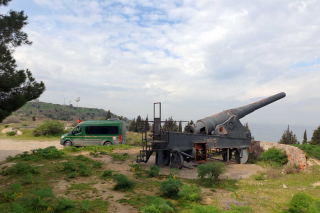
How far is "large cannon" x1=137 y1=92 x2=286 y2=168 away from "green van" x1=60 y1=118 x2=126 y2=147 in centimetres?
534

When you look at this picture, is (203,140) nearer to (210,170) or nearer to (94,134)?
(210,170)

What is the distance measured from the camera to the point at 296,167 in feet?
34.5

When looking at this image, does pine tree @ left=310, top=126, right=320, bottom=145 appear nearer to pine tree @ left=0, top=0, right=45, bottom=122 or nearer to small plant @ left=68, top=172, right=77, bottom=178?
small plant @ left=68, top=172, right=77, bottom=178

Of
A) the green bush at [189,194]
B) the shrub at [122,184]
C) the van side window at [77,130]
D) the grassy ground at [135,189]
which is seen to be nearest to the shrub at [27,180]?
the grassy ground at [135,189]

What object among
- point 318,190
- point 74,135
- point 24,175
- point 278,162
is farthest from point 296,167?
point 74,135

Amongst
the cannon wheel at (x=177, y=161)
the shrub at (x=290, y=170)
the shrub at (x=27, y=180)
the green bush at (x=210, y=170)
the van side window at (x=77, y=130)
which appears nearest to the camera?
the shrub at (x=27, y=180)

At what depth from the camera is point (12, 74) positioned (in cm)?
751

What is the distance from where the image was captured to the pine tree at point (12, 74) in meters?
7.08

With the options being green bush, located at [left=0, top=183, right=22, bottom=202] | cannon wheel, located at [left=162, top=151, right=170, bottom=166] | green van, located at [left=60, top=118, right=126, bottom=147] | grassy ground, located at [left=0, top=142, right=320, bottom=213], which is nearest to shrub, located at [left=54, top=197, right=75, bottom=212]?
grassy ground, located at [left=0, top=142, right=320, bottom=213]

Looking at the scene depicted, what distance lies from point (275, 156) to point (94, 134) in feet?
42.1

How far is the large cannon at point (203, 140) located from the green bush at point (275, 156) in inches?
42.9

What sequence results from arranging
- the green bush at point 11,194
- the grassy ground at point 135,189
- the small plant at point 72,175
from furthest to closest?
the small plant at point 72,175
the green bush at point 11,194
the grassy ground at point 135,189

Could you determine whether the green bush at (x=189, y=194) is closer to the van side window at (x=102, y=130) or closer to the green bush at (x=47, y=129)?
the van side window at (x=102, y=130)

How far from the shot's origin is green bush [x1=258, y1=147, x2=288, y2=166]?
11562mm
